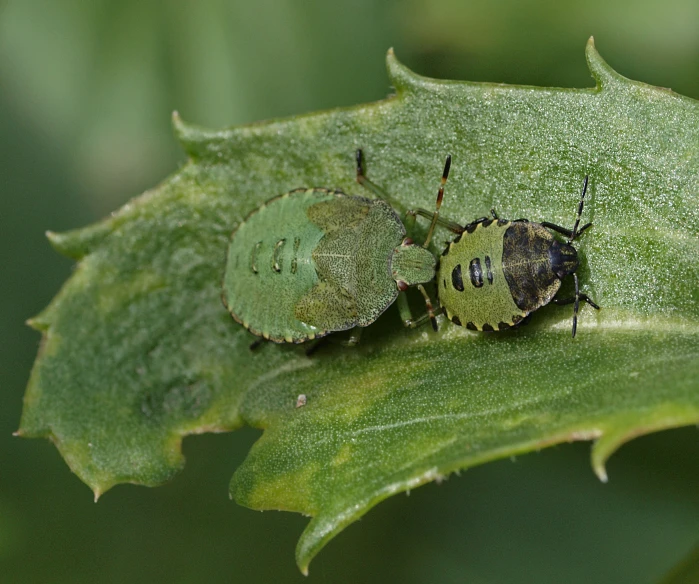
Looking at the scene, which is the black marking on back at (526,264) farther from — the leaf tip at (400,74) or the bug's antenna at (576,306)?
the leaf tip at (400,74)

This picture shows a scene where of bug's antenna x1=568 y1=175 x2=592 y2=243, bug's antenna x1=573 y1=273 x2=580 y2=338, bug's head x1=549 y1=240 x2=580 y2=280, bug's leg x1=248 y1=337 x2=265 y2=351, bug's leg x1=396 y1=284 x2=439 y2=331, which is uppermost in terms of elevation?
bug's antenna x1=568 y1=175 x2=592 y2=243

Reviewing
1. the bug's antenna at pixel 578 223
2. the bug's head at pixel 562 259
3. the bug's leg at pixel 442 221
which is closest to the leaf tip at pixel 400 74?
the bug's leg at pixel 442 221

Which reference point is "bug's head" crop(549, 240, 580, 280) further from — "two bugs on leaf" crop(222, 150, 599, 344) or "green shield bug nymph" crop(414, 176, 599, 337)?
"two bugs on leaf" crop(222, 150, 599, 344)

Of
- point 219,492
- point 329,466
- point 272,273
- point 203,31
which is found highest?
point 203,31

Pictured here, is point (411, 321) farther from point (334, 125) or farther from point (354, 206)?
point (334, 125)

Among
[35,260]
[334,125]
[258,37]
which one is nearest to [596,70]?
[334,125]

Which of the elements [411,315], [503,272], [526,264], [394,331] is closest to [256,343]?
[394,331]

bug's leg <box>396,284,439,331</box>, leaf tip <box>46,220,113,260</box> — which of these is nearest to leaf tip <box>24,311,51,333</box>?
leaf tip <box>46,220,113,260</box>
